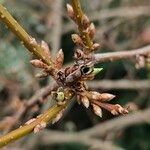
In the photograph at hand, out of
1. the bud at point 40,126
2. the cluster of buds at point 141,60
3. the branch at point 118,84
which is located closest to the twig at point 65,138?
the branch at point 118,84

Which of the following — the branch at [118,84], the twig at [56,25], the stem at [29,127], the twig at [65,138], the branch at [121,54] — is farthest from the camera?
the twig at [65,138]

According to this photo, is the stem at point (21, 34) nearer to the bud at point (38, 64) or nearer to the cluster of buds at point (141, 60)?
the bud at point (38, 64)

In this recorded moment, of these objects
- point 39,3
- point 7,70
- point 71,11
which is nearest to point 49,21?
point 39,3

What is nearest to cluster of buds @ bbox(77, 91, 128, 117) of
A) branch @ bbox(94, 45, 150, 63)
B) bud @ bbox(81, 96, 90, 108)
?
A: bud @ bbox(81, 96, 90, 108)

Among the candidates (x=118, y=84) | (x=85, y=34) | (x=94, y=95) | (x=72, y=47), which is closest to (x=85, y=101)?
(x=94, y=95)

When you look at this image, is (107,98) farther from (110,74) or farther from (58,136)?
(110,74)
